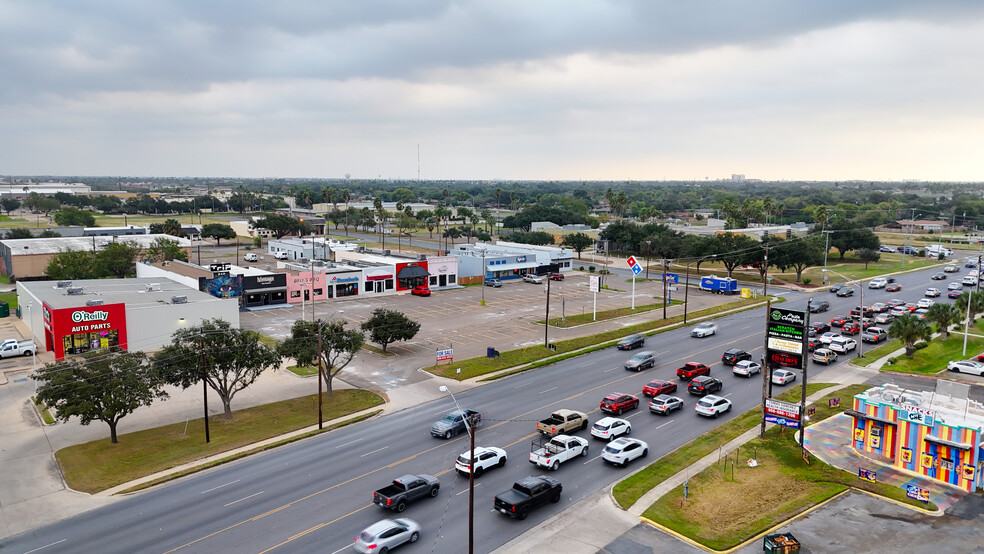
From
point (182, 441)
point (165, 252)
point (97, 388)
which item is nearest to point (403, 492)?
point (182, 441)

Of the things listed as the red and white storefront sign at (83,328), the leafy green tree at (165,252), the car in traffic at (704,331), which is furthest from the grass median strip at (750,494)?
the leafy green tree at (165,252)

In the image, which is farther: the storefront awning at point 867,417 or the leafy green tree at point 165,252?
the leafy green tree at point 165,252

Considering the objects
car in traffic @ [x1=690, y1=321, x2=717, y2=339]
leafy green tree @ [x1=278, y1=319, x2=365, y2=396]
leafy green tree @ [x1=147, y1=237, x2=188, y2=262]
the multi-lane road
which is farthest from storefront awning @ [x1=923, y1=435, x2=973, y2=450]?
leafy green tree @ [x1=147, y1=237, x2=188, y2=262]

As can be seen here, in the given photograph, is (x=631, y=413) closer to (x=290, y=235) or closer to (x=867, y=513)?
(x=867, y=513)

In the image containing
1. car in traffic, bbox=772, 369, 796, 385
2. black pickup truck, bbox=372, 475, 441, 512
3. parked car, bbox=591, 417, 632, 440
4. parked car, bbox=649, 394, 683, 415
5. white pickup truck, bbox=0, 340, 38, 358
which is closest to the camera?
black pickup truck, bbox=372, 475, 441, 512

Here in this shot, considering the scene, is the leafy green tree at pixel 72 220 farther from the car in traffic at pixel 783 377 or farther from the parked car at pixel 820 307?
the car in traffic at pixel 783 377

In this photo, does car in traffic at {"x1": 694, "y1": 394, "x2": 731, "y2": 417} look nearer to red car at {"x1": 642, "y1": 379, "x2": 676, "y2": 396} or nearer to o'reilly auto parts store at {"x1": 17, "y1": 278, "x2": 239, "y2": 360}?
red car at {"x1": 642, "y1": 379, "x2": 676, "y2": 396}
